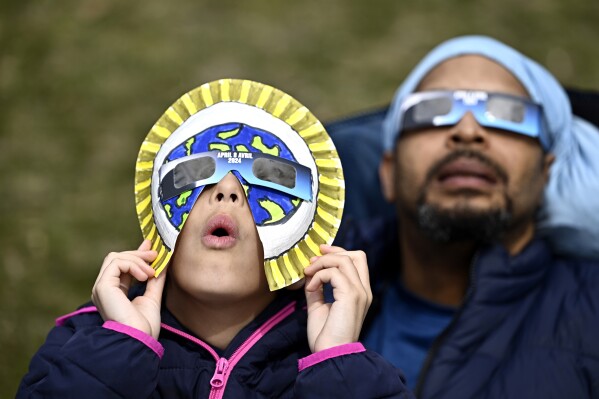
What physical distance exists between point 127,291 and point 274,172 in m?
0.55

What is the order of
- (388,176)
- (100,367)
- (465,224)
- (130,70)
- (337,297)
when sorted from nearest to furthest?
(100,367) < (337,297) < (465,224) < (388,176) < (130,70)

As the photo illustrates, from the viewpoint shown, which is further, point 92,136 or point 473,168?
point 92,136

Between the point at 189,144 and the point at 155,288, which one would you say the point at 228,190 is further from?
the point at 155,288

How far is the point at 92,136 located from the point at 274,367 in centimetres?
316

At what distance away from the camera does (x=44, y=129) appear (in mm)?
5164

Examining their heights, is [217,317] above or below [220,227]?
below

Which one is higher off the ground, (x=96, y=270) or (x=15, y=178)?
(x=15, y=178)

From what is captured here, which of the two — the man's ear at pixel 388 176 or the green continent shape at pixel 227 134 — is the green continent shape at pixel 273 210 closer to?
the green continent shape at pixel 227 134

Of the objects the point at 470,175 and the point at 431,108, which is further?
the point at 431,108

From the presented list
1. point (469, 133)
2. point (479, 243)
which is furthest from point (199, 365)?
point (469, 133)

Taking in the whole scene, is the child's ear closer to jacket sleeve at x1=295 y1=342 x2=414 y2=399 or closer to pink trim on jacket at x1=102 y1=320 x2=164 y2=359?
jacket sleeve at x1=295 y1=342 x2=414 y2=399

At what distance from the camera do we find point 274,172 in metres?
2.36

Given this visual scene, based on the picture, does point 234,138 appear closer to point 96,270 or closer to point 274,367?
point 274,367

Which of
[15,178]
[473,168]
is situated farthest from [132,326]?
[15,178]
